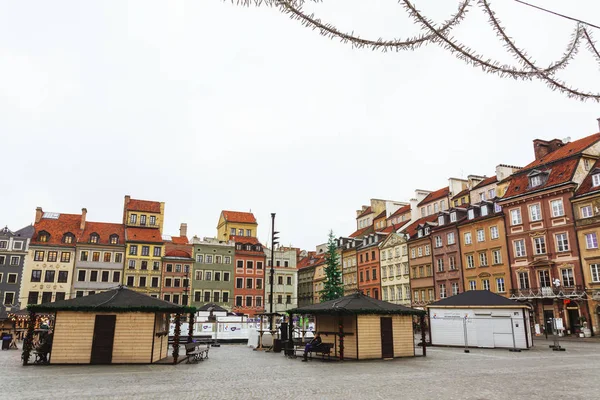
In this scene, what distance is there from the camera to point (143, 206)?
6506cm

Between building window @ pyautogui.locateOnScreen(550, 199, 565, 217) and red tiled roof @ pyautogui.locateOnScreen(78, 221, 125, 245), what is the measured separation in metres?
50.4

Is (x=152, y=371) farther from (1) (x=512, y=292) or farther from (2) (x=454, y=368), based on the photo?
(1) (x=512, y=292)

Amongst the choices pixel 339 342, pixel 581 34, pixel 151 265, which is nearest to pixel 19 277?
pixel 151 265

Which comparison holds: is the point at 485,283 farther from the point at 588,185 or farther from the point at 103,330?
the point at 103,330

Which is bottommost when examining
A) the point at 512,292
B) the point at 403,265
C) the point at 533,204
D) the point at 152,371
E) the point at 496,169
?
the point at 152,371

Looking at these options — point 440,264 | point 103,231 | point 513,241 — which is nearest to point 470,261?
point 440,264

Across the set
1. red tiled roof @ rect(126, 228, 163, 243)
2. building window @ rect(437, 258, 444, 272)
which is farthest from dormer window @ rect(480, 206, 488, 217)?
red tiled roof @ rect(126, 228, 163, 243)

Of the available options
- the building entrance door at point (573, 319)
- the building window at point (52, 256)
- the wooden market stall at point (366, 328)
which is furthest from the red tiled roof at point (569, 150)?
the building window at point (52, 256)

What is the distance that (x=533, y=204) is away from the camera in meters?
41.1

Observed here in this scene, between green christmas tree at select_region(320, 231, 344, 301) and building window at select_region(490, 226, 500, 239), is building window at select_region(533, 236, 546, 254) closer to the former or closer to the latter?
building window at select_region(490, 226, 500, 239)

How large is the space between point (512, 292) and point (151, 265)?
1724 inches

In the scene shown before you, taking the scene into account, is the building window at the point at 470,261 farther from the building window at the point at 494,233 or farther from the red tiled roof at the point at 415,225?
the red tiled roof at the point at 415,225

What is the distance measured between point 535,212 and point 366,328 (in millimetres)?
28051

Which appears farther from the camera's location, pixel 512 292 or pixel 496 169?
pixel 496 169
